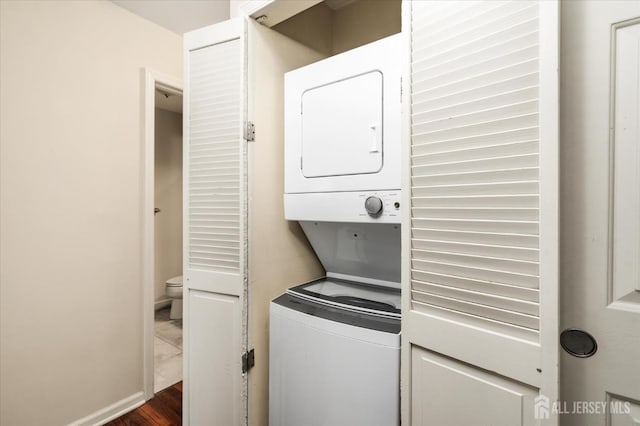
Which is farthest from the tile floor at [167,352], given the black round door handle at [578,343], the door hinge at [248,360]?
the black round door handle at [578,343]

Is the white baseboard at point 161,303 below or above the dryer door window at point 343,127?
below

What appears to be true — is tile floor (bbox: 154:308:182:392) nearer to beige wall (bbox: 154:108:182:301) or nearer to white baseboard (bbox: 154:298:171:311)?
white baseboard (bbox: 154:298:171:311)

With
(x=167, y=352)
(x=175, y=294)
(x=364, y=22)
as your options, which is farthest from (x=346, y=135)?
(x=175, y=294)

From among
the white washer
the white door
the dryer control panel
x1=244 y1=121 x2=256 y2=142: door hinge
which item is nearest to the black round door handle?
the white door

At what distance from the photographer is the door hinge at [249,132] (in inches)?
57.9

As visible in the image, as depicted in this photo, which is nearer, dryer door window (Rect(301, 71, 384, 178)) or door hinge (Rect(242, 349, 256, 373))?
dryer door window (Rect(301, 71, 384, 178))

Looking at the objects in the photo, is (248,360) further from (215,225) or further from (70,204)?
(70,204)

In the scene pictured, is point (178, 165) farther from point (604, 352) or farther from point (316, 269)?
point (604, 352)

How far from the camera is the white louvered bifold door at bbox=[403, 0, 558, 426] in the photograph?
0.76 meters

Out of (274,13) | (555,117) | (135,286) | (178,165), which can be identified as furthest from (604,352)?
(178,165)

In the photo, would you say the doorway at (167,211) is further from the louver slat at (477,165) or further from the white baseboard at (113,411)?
the louver slat at (477,165)

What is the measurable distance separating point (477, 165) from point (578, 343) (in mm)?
522

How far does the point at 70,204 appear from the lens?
6.04ft

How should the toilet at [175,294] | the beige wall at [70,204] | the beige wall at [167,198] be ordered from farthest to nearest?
the beige wall at [167,198], the toilet at [175,294], the beige wall at [70,204]
